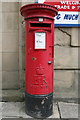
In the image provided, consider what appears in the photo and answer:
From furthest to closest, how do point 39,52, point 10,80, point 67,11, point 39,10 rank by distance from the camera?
point 10,80
point 67,11
point 39,52
point 39,10

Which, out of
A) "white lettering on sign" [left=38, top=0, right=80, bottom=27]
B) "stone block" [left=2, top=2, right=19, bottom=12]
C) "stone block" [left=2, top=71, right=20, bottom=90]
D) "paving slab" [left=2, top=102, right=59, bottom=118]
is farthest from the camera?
"stone block" [left=2, top=71, right=20, bottom=90]

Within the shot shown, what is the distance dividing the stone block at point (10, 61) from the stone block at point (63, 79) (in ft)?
3.92

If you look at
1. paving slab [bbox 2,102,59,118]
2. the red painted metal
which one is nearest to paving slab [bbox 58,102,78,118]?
paving slab [bbox 2,102,59,118]

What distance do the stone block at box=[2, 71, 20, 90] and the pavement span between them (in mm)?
628

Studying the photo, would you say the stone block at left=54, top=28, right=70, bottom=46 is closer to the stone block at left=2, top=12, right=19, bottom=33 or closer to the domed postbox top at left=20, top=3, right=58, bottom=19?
the domed postbox top at left=20, top=3, right=58, bottom=19

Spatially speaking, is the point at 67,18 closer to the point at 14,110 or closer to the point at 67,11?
the point at 67,11

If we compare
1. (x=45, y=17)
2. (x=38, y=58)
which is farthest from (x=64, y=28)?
(x=38, y=58)

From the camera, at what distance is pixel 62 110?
122 inches

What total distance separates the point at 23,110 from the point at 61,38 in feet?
6.61

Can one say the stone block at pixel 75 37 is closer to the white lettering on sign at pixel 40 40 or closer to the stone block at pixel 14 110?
the white lettering on sign at pixel 40 40

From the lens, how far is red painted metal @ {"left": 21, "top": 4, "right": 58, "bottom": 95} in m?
2.57

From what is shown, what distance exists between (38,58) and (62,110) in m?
1.39

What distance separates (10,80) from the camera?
156 inches

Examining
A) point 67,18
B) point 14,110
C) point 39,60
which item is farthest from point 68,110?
point 67,18
